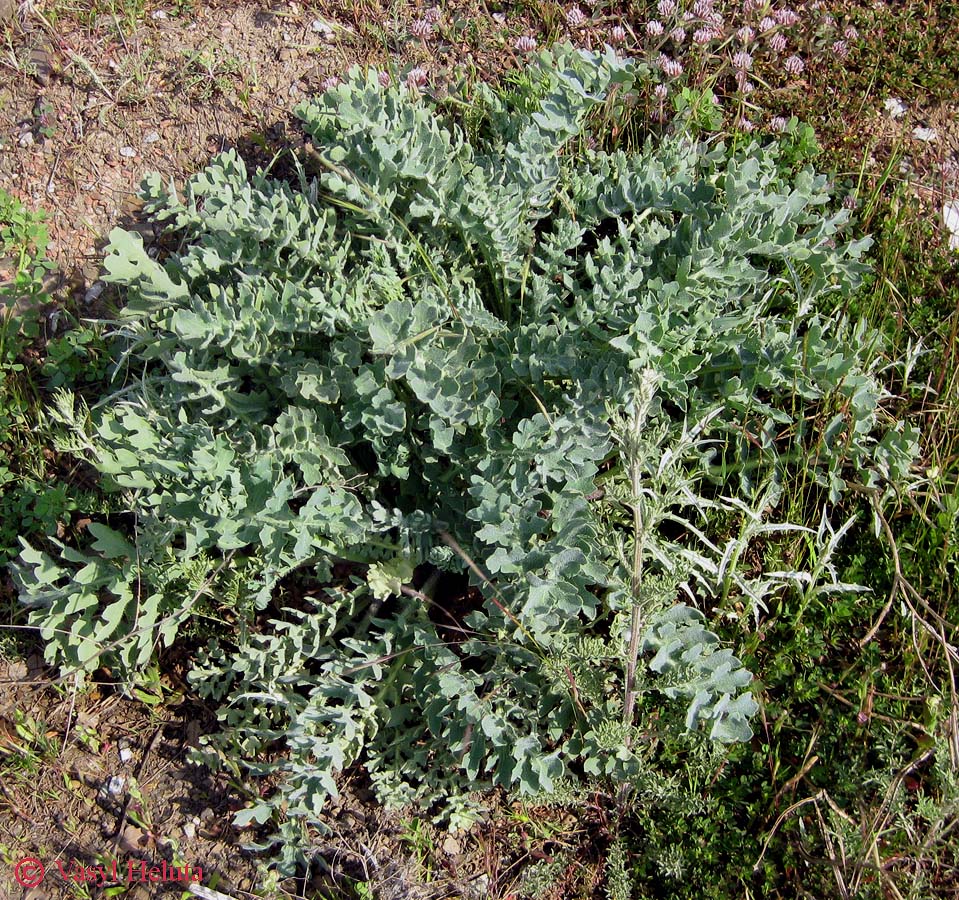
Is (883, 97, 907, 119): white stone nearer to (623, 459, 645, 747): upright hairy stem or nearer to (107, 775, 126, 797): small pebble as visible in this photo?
(623, 459, 645, 747): upright hairy stem

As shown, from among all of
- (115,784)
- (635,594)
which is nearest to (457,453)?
(635,594)

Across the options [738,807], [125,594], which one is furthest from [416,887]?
[125,594]

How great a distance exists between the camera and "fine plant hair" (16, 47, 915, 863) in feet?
8.50

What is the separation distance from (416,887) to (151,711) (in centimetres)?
117

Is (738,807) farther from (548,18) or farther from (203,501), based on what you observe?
(548,18)

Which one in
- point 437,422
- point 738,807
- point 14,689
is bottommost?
point 14,689

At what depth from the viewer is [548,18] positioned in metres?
4.22

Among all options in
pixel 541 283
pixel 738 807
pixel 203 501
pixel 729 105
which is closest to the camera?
pixel 203 501

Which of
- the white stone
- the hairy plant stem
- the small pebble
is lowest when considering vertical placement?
the small pebble

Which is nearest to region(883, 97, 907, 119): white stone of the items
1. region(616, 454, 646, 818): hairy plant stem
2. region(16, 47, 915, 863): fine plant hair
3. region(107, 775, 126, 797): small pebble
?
region(16, 47, 915, 863): fine plant hair

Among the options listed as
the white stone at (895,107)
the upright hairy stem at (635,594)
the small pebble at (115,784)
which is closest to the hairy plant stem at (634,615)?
the upright hairy stem at (635,594)

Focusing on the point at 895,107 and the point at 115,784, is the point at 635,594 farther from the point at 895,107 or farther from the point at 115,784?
the point at 895,107

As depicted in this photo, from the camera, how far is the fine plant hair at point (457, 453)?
259 cm

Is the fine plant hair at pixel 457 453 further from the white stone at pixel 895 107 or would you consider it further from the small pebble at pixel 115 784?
the white stone at pixel 895 107
